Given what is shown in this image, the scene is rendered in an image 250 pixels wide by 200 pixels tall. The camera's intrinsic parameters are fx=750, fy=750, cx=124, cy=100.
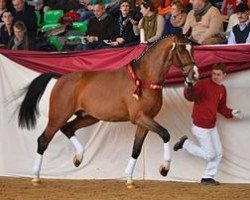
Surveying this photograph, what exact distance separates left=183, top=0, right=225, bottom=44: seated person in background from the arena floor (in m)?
2.21

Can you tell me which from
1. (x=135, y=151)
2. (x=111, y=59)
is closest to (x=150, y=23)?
(x=111, y=59)

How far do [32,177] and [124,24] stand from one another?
9.06 feet

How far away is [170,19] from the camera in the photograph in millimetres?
11797

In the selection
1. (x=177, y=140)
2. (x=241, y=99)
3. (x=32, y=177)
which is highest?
(x=241, y=99)

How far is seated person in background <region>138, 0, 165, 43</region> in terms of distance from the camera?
11370mm

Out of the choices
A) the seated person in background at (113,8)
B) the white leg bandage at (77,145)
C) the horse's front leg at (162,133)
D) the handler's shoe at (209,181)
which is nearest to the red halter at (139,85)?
the horse's front leg at (162,133)

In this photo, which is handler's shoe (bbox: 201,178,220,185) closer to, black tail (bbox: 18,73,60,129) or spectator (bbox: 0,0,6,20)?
black tail (bbox: 18,73,60,129)

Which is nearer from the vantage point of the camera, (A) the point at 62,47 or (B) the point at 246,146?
(B) the point at 246,146

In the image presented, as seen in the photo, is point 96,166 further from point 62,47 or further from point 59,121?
point 62,47

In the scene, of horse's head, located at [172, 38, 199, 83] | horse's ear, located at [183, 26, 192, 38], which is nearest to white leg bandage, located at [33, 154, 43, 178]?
horse's head, located at [172, 38, 199, 83]

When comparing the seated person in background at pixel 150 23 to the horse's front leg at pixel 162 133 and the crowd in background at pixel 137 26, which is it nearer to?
the crowd in background at pixel 137 26

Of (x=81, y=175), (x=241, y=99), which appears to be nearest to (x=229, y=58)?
(x=241, y=99)

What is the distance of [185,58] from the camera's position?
9461 mm

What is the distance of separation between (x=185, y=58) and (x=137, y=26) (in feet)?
8.28
